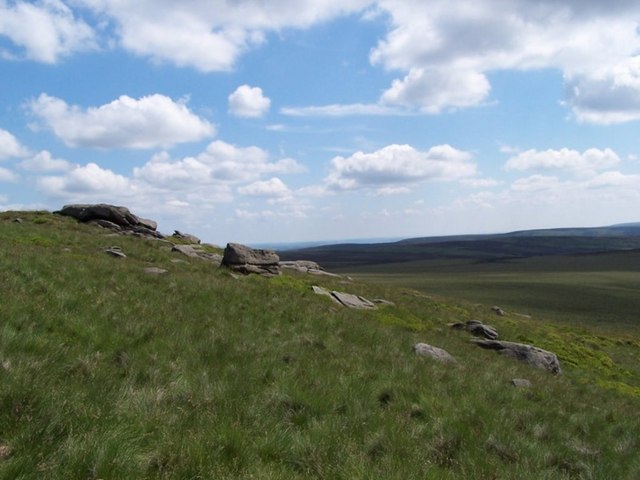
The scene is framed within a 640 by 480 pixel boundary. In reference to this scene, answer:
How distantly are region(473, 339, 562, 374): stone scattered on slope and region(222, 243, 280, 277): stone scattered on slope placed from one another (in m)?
13.1

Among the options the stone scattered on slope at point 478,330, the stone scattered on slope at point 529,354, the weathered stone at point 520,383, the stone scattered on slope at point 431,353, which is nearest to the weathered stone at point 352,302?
the stone scattered on slope at point 478,330

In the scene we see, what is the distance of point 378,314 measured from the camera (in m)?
22.5

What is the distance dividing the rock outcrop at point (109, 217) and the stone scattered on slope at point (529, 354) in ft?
107

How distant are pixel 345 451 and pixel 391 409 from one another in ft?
8.72

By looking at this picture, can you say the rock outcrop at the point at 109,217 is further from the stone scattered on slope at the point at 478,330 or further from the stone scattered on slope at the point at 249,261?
the stone scattered on slope at the point at 478,330

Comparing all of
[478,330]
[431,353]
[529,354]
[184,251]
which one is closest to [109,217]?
[184,251]

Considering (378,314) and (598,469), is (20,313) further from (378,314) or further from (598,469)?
(378,314)

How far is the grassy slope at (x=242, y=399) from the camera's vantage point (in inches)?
204

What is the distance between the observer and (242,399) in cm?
740

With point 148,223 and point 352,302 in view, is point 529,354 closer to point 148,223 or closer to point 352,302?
point 352,302

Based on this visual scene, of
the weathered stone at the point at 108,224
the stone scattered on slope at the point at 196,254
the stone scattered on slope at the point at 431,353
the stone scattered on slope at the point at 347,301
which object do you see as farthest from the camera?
the weathered stone at the point at 108,224

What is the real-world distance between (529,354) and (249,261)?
1615cm

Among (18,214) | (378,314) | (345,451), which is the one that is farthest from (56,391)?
(18,214)

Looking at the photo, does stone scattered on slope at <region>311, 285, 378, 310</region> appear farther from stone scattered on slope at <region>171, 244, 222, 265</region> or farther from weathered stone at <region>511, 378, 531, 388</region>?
weathered stone at <region>511, 378, 531, 388</region>
